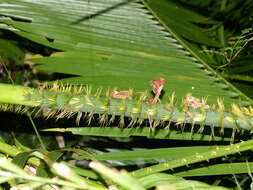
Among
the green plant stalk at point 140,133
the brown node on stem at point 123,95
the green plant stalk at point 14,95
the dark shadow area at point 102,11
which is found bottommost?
the green plant stalk at point 140,133

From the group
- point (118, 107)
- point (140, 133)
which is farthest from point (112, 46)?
point (118, 107)

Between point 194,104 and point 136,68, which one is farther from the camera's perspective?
point 136,68

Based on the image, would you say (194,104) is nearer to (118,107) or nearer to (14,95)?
(118,107)

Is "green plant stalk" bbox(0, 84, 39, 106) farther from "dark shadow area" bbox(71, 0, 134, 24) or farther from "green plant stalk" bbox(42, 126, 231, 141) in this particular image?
"dark shadow area" bbox(71, 0, 134, 24)

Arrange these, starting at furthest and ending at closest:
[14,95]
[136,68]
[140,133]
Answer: [136,68]
[140,133]
[14,95]

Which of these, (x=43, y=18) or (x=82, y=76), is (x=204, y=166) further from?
(x=43, y=18)

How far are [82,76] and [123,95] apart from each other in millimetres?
298

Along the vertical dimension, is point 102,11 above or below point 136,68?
above

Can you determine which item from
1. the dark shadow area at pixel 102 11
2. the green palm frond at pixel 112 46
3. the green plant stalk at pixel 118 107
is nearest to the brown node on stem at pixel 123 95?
the green plant stalk at pixel 118 107

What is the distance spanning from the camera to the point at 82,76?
951 millimetres

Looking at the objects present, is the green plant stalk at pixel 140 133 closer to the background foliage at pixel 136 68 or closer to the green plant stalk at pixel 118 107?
the background foliage at pixel 136 68

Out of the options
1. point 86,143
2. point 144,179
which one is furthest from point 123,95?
→ point 86,143

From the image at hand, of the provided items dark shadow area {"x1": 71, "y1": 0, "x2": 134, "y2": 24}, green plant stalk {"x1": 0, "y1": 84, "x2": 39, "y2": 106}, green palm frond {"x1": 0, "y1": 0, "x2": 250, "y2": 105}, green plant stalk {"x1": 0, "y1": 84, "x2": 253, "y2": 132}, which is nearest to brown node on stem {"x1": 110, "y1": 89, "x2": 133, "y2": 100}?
green plant stalk {"x1": 0, "y1": 84, "x2": 253, "y2": 132}

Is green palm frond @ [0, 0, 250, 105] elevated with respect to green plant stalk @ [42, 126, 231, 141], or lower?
elevated
